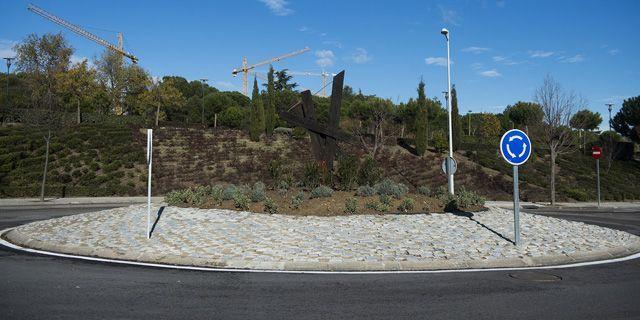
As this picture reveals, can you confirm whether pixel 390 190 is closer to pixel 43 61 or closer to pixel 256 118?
pixel 256 118

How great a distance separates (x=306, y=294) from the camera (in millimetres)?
6070

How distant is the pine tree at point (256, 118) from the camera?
43.0 meters

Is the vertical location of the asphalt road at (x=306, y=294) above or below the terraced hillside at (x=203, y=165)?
below

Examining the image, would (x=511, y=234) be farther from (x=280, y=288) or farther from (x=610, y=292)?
(x=280, y=288)

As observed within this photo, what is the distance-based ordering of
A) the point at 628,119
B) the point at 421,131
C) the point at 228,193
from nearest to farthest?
the point at 228,193
the point at 421,131
the point at 628,119

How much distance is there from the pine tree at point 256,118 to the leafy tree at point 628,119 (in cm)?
4643

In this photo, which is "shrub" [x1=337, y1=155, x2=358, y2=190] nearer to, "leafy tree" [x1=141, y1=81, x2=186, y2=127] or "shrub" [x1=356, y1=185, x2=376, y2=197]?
"shrub" [x1=356, y1=185, x2=376, y2=197]

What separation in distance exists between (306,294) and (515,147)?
5.60 m

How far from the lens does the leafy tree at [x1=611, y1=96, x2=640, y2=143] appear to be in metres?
58.1

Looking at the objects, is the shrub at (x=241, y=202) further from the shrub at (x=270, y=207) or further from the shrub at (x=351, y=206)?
the shrub at (x=351, y=206)

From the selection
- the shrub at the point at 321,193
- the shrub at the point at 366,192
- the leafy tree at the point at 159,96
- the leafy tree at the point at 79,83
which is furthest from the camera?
the leafy tree at the point at 159,96

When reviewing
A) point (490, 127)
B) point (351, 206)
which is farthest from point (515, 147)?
point (490, 127)

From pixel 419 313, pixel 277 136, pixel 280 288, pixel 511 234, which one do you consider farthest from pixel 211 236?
pixel 277 136

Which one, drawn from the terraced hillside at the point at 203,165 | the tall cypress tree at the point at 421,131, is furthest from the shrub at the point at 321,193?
the tall cypress tree at the point at 421,131
